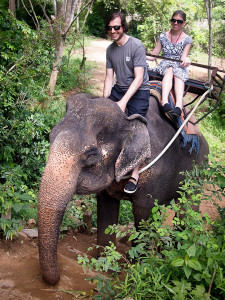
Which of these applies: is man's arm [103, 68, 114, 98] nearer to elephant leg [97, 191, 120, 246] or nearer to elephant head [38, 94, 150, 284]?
elephant head [38, 94, 150, 284]

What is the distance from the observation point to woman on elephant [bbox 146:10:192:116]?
3.87 meters

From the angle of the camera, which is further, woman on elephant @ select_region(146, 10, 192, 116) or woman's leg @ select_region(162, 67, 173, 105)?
woman on elephant @ select_region(146, 10, 192, 116)

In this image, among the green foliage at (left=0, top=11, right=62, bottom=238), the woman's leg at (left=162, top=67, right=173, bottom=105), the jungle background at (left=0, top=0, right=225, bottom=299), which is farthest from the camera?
the green foliage at (left=0, top=11, right=62, bottom=238)

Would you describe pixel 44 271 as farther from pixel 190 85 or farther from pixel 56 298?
pixel 190 85

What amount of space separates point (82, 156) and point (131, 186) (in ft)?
1.90

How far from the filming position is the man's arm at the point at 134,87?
3.20 metres

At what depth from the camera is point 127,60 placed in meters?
3.31

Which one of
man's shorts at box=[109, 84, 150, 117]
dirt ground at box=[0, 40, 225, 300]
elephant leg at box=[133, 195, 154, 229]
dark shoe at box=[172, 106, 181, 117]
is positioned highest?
man's shorts at box=[109, 84, 150, 117]

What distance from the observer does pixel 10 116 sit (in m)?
4.81

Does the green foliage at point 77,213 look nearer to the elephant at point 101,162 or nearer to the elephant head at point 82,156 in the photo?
the elephant at point 101,162

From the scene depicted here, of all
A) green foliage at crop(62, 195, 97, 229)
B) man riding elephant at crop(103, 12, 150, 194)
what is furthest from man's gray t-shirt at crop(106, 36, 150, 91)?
green foliage at crop(62, 195, 97, 229)

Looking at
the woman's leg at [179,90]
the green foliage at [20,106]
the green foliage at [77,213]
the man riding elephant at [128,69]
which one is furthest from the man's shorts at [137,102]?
the green foliage at [77,213]

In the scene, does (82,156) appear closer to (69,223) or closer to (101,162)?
(101,162)

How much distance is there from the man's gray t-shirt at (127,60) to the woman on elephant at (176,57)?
1.62 ft
